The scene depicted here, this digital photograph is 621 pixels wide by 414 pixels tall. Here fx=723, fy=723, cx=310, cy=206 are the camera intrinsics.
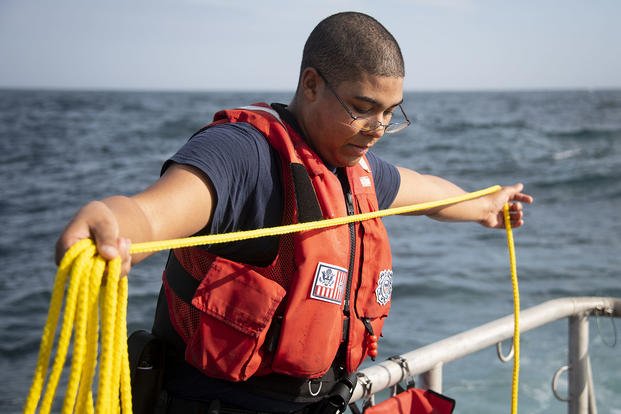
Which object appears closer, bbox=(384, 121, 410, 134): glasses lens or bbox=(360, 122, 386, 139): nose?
bbox=(360, 122, 386, 139): nose

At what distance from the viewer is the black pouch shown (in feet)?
6.56

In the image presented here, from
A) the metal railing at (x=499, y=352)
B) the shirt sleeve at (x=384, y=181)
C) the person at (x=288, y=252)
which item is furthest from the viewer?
the metal railing at (x=499, y=352)

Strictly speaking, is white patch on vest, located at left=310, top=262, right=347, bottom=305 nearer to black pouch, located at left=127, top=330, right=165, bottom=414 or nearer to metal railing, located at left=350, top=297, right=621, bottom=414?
black pouch, located at left=127, top=330, right=165, bottom=414

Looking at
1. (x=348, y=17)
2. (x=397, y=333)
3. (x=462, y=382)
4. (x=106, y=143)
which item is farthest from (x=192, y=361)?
(x=106, y=143)

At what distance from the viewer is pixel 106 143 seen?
76.0 ft

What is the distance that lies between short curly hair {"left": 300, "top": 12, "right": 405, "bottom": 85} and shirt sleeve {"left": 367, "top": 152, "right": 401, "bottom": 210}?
49cm

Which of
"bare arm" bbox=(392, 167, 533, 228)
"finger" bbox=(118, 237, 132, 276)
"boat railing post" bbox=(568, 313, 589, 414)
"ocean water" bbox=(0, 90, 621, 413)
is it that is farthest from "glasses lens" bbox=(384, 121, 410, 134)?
"ocean water" bbox=(0, 90, 621, 413)

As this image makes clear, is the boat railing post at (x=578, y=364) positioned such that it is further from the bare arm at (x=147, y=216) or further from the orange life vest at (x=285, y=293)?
the bare arm at (x=147, y=216)

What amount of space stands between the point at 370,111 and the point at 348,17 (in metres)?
0.31

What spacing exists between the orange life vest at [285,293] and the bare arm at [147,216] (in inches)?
11.1

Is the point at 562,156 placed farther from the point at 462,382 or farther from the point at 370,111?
the point at 370,111

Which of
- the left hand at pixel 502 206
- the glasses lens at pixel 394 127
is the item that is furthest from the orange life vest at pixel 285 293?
the left hand at pixel 502 206

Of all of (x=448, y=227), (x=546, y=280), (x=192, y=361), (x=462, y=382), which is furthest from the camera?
(x=448, y=227)

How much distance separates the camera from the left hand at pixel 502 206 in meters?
2.96
